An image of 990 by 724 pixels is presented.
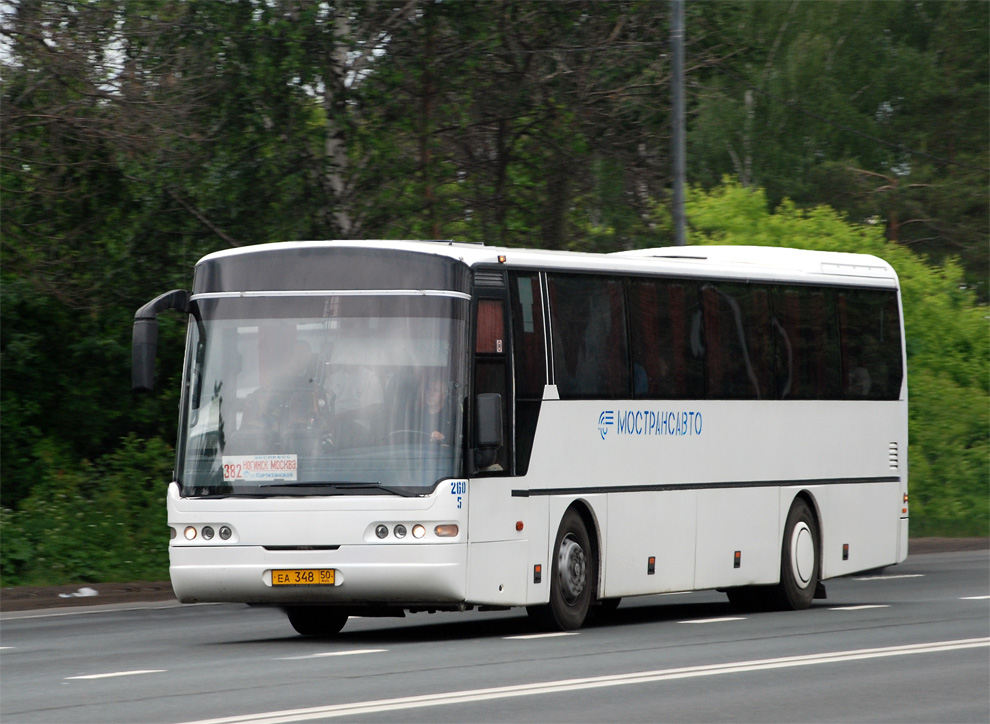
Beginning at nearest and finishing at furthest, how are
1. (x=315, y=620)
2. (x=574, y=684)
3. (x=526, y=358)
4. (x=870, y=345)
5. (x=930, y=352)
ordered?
(x=574, y=684) < (x=526, y=358) < (x=315, y=620) < (x=870, y=345) < (x=930, y=352)

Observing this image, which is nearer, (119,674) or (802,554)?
(119,674)

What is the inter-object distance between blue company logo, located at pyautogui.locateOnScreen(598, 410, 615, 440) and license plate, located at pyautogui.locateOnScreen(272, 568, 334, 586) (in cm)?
293

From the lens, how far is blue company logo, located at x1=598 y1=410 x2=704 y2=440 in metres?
15.7

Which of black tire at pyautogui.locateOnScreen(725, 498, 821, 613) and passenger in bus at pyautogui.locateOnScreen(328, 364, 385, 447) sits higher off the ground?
passenger in bus at pyautogui.locateOnScreen(328, 364, 385, 447)

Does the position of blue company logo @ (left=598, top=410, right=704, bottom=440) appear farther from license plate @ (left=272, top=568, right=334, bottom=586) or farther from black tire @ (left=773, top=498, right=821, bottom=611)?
license plate @ (left=272, top=568, right=334, bottom=586)

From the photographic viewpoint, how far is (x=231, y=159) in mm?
24688

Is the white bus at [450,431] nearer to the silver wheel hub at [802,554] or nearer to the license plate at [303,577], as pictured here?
the license plate at [303,577]

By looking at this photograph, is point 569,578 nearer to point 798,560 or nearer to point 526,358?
point 526,358

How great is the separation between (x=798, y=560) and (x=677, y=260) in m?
3.24

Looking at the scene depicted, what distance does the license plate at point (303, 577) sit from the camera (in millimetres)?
13727

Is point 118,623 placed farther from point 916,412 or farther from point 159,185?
point 916,412

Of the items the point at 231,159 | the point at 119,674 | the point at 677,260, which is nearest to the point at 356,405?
the point at 119,674

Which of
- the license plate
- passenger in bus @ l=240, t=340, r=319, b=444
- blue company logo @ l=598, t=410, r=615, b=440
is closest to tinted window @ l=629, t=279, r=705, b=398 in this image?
blue company logo @ l=598, t=410, r=615, b=440

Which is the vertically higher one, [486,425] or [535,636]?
[486,425]
